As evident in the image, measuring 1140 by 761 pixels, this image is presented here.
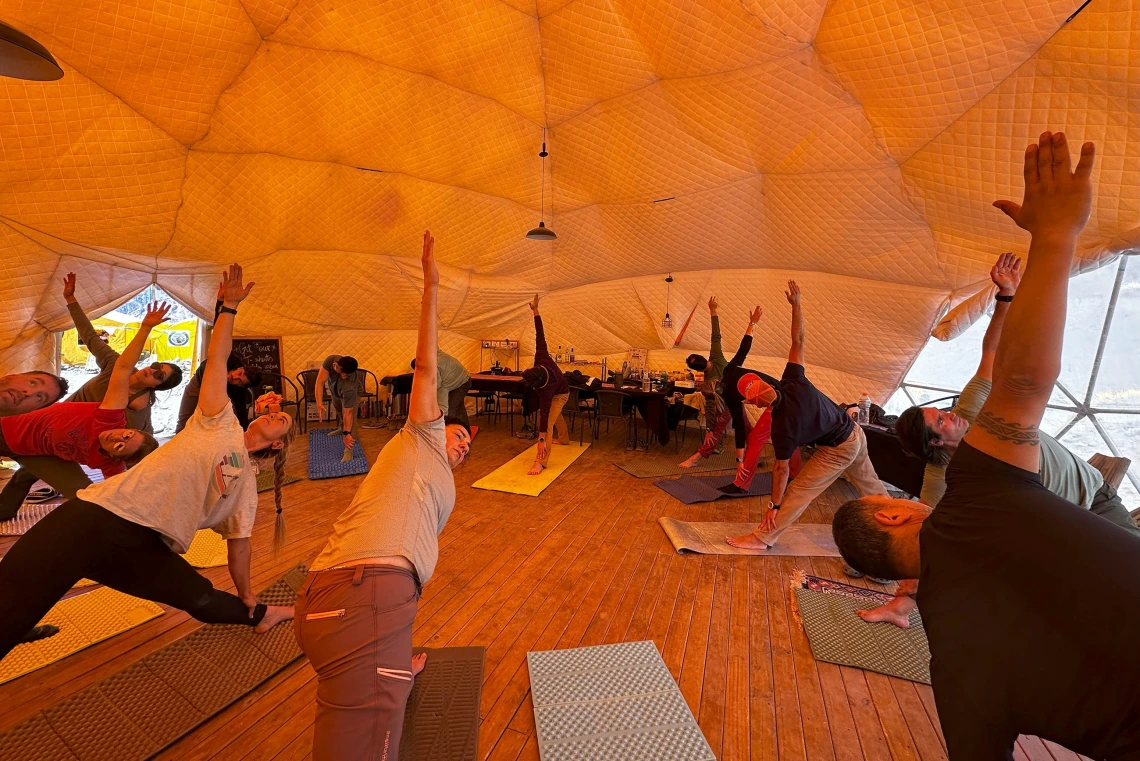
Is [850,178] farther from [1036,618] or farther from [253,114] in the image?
[253,114]

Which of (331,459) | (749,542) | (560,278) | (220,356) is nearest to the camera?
(220,356)

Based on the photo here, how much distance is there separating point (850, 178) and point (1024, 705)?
5257 mm

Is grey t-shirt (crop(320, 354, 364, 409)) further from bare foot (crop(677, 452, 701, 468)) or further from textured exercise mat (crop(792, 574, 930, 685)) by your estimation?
textured exercise mat (crop(792, 574, 930, 685))

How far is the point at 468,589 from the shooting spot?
111 inches

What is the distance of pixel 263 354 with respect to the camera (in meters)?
7.71

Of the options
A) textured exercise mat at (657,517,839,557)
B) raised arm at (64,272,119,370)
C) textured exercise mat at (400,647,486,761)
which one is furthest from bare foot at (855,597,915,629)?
raised arm at (64,272,119,370)

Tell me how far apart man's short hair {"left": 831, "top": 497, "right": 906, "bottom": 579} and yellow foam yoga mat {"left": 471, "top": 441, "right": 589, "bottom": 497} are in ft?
11.7

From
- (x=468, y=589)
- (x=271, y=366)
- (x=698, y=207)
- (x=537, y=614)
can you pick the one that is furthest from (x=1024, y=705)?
(x=271, y=366)

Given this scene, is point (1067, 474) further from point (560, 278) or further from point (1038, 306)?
point (560, 278)

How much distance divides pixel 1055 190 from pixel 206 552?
4392 mm

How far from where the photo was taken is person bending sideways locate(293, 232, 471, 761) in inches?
44.5

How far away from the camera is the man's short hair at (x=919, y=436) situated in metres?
2.26

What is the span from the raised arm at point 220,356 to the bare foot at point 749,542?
10.7 feet

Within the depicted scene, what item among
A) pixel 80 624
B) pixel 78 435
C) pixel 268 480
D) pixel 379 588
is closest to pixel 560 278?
pixel 268 480
